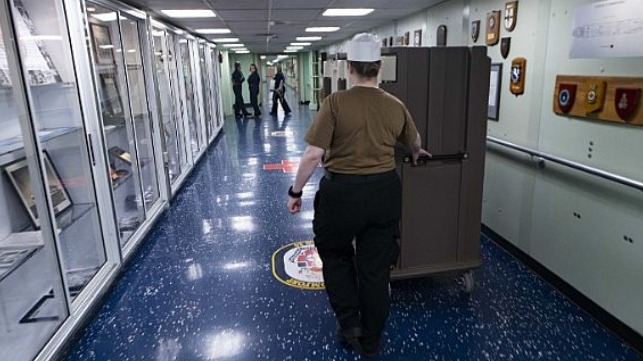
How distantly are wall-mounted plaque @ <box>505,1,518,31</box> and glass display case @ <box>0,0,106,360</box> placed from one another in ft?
10.2

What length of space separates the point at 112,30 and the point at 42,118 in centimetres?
124

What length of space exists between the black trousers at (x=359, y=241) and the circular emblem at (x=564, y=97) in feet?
4.30

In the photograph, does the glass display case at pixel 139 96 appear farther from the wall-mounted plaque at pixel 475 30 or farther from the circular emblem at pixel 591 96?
the circular emblem at pixel 591 96

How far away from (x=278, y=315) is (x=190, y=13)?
12.7 ft

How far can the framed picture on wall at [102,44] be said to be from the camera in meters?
3.14

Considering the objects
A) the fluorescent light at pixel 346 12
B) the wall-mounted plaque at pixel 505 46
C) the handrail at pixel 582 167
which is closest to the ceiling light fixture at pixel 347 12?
the fluorescent light at pixel 346 12

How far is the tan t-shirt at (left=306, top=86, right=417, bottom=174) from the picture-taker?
202 centimetres

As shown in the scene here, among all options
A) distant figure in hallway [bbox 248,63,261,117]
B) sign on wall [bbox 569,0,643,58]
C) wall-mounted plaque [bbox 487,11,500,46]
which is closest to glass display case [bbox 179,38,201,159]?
wall-mounted plaque [bbox 487,11,500,46]

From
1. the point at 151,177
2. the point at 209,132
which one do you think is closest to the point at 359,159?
the point at 151,177

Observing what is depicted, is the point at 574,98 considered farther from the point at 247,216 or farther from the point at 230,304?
the point at 247,216

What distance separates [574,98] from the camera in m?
2.59

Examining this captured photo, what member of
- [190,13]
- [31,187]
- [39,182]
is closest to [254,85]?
[190,13]

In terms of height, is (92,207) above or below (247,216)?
above

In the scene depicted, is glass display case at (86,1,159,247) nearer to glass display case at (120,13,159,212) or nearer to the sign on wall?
glass display case at (120,13,159,212)
